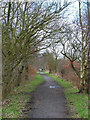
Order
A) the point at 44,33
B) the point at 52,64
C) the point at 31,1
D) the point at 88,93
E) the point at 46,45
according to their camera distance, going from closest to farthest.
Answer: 1. the point at 31,1
2. the point at 44,33
3. the point at 46,45
4. the point at 88,93
5. the point at 52,64

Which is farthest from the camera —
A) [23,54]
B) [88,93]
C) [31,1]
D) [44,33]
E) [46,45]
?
[88,93]

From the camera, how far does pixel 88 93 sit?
1193 cm

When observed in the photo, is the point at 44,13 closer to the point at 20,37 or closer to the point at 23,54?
the point at 20,37

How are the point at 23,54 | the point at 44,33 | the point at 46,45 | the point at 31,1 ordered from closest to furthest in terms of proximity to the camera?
the point at 31,1 < the point at 23,54 < the point at 44,33 < the point at 46,45

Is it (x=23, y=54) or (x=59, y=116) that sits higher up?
(x=23, y=54)

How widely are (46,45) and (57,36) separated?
3.33ft

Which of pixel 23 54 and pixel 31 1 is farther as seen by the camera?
pixel 23 54

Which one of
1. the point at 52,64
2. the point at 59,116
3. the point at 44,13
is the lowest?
the point at 59,116

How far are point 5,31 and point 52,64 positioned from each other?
103 feet

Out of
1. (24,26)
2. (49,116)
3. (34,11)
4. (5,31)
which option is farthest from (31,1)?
(49,116)

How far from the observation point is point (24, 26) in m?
9.20

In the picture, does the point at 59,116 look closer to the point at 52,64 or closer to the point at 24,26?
the point at 24,26

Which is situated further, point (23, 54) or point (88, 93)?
point (88, 93)

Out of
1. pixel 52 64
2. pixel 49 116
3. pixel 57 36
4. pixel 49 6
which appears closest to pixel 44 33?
pixel 57 36
